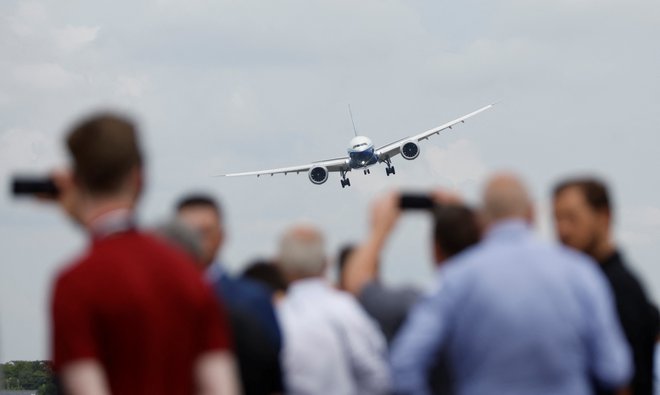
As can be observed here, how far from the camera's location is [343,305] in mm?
8430

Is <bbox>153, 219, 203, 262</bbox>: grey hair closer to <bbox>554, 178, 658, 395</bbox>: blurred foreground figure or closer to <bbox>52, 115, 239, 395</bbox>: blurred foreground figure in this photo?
<bbox>52, 115, 239, 395</bbox>: blurred foreground figure

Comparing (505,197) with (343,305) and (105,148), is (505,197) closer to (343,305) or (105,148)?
(343,305)

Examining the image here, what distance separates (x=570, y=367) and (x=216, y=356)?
211 centimetres

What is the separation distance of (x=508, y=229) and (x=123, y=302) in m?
2.46

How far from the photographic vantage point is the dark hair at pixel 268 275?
9.71 m

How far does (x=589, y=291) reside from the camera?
664cm

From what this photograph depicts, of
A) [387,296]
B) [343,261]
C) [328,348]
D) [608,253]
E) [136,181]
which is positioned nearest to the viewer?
[136,181]

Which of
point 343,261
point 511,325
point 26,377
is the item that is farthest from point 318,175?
point 26,377

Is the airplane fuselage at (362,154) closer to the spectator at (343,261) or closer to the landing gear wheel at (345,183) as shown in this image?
the landing gear wheel at (345,183)

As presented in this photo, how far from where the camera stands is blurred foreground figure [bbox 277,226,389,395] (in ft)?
27.4

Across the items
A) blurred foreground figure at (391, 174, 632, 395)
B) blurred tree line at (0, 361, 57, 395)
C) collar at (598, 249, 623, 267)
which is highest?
blurred tree line at (0, 361, 57, 395)

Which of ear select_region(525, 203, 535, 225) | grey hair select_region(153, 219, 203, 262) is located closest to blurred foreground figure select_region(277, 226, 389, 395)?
grey hair select_region(153, 219, 203, 262)

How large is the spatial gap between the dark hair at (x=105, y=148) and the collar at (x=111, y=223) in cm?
13

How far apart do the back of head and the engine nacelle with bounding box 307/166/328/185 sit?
3350 inches
